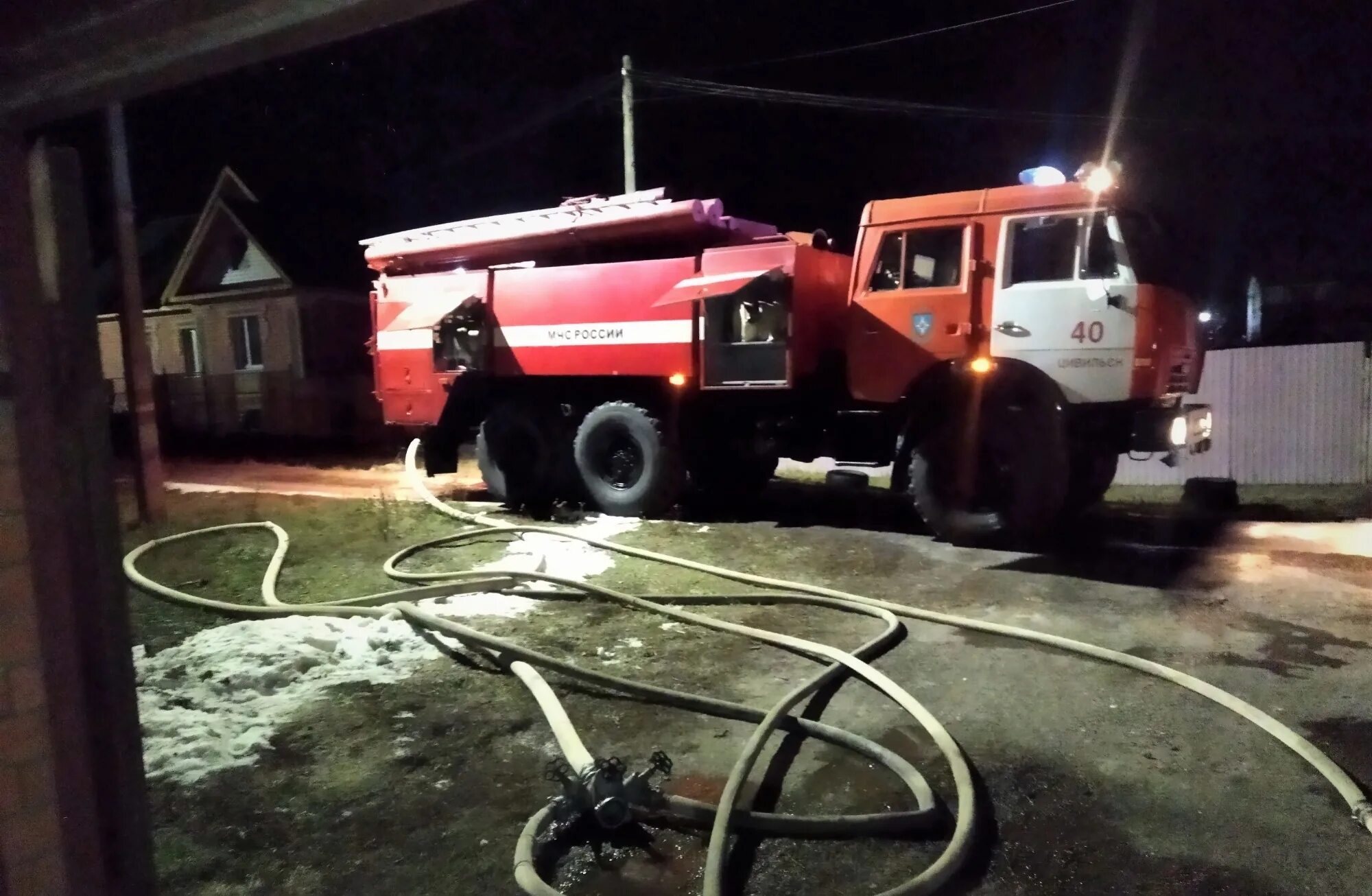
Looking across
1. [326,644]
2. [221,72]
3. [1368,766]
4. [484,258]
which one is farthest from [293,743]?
[484,258]

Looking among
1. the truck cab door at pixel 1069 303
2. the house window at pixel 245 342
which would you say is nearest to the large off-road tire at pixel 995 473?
the truck cab door at pixel 1069 303

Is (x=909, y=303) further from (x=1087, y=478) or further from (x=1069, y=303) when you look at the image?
(x=1087, y=478)

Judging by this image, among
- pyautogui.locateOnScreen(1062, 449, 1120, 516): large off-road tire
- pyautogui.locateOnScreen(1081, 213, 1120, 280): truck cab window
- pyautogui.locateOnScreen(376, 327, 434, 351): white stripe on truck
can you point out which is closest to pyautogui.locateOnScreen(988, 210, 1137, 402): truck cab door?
pyautogui.locateOnScreen(1081, 213, 1120, 280): truck cab window

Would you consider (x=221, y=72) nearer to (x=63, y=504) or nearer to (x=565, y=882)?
(x=63, y=504)

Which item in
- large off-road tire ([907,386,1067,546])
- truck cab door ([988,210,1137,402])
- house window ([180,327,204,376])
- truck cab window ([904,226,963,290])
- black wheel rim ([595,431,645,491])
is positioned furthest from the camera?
house window ([180,327,204,376])

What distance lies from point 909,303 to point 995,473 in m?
1.63

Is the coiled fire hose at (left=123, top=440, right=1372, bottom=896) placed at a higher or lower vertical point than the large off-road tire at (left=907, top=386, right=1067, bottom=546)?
lower

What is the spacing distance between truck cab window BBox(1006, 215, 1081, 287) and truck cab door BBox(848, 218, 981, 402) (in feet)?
0.95

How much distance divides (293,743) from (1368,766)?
179 inches

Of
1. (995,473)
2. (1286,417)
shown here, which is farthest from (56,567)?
(1286,417)

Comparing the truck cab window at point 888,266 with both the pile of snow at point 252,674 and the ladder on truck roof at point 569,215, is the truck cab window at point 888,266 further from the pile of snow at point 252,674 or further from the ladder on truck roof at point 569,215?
the pile of snow at point 252,674

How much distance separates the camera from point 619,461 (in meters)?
9.67

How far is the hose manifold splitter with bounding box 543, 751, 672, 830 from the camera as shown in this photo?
3.19 metres

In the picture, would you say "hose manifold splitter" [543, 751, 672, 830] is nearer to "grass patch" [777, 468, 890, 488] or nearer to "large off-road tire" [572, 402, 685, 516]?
"large off-road tire" [572, 402, 685, 516]
